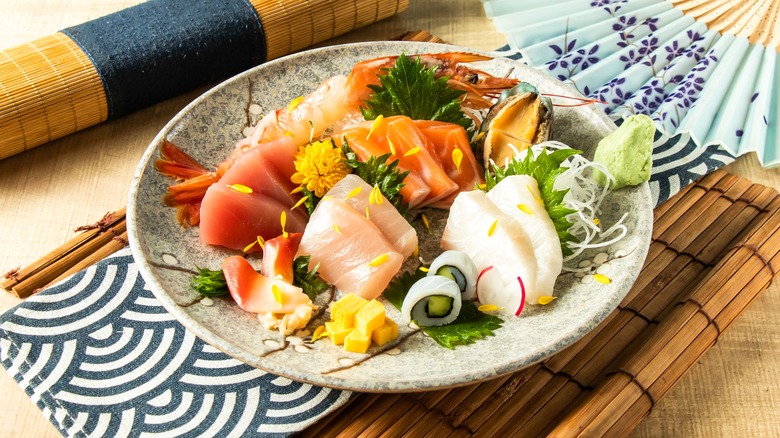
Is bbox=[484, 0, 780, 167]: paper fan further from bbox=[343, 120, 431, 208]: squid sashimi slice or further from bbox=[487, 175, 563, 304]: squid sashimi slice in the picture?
bbox=[343, 120, 431, 208]: squid sashimi slice

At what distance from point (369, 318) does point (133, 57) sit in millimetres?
1777

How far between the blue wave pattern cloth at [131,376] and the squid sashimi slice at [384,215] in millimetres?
568

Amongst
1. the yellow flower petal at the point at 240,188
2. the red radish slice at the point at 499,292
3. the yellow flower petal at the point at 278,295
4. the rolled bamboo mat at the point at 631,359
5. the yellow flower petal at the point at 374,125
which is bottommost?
the rolled bamboo mat at the point at 631,359

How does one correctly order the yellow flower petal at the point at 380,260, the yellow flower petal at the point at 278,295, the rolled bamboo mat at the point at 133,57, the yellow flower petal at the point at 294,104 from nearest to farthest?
the yellow flower petal at the point at 278,295, the yellow flower petal at the point at 380,260, the yellow flower petal at the point at 294,104, the rolled bamboo mat at the point at 133,57

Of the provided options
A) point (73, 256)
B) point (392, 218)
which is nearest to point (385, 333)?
point (392, 218)

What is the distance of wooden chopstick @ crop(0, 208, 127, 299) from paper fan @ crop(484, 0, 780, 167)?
206cm

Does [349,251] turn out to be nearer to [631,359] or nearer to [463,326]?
[463,326]

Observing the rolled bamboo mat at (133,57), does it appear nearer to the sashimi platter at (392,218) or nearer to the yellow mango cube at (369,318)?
the sashimi platter at (392,218)

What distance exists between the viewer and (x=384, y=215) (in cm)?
267

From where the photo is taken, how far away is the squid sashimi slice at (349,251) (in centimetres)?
250

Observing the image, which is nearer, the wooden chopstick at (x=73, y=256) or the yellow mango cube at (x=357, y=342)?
the yellow mango cube at (x=357, y=342)

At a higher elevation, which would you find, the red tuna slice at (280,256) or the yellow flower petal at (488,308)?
the red tuna slice at (280,256)

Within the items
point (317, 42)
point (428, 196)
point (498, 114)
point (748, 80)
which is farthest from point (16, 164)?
point (748, 80)

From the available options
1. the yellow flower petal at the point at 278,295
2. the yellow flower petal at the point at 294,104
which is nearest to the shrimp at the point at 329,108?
the yellow flower petal at the point at 294,104
